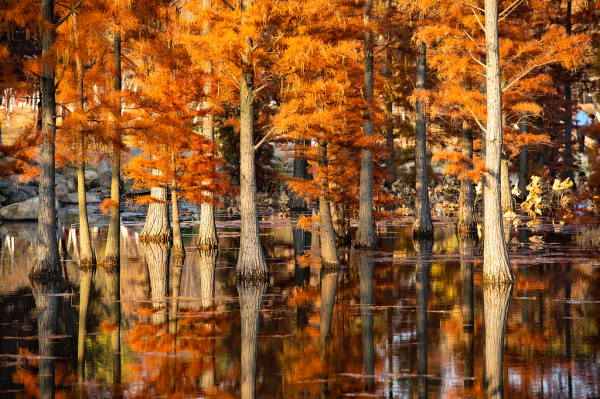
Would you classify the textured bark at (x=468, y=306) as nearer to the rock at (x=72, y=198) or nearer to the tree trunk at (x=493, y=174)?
the tree trunk at (x=493, y=174)

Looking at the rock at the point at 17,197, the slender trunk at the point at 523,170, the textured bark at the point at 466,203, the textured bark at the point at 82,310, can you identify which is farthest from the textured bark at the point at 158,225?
the slender trunk at the point at 523,170

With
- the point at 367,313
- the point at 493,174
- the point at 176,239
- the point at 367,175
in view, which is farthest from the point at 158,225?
the point at 367,313

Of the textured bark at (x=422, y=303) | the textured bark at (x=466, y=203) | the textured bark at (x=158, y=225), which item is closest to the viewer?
the textured bark at (x=422, y=303)

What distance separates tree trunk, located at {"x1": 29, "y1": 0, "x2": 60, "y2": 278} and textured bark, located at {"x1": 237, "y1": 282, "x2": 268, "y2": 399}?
501cm

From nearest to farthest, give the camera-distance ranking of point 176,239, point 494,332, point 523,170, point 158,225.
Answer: point 494,332
point 176,239
point 158,225
point 523,170

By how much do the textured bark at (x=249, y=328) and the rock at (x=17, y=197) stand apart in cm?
3329

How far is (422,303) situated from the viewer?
13.0m

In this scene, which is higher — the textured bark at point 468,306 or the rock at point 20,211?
the rock at point 20,211

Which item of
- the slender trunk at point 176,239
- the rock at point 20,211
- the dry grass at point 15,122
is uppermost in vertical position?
the dry grass at point 15,122

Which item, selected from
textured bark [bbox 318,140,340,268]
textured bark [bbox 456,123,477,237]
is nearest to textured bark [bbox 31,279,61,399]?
textured bark [bbox 318,140,340,268]

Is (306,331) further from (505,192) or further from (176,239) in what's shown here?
(505,192)

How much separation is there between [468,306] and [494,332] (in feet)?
7.43

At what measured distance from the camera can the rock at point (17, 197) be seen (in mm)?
43612

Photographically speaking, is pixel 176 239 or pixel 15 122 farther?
pixel 15 122
